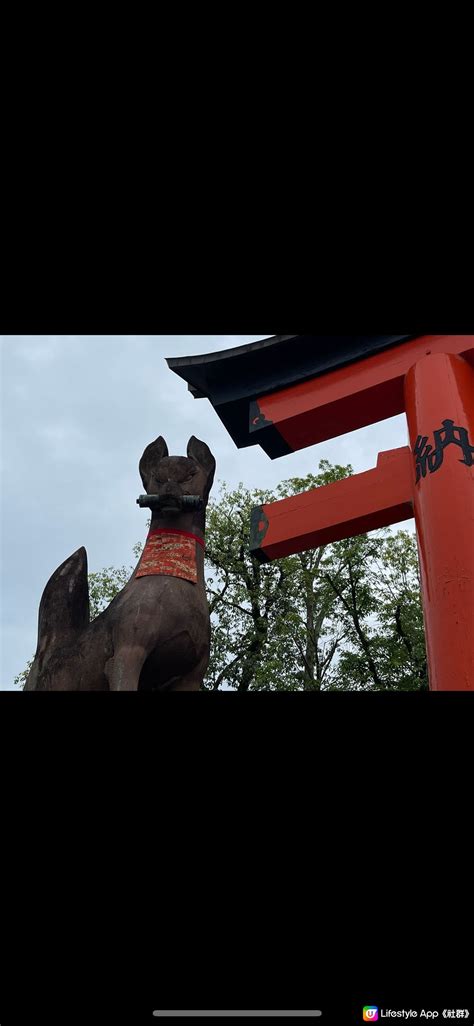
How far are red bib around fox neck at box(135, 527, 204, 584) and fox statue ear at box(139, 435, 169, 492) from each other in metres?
0.38

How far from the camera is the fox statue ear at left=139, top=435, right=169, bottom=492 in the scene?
4453 millimetres

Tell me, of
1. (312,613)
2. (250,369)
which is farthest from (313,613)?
(250,369)

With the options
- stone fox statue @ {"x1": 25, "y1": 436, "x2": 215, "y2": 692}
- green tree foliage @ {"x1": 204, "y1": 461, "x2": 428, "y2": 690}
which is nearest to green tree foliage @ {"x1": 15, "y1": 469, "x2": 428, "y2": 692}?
green tree foliage @ {"x1": 204, "y1": 461, "x2": 428, "y2": 690}

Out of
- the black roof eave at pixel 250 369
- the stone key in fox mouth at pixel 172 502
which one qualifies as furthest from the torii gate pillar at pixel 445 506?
the stone key in fox mouth at pixel 172 502

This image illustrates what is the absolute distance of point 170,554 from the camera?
4.08 meters

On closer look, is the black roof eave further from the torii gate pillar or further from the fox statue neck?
the fox statue neck

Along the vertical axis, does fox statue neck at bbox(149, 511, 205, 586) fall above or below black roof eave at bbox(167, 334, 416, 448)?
below

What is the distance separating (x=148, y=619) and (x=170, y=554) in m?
0.45

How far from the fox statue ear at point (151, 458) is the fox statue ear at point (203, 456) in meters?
0.16
